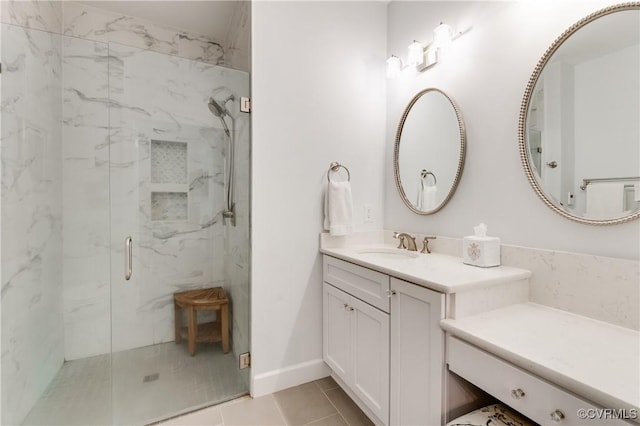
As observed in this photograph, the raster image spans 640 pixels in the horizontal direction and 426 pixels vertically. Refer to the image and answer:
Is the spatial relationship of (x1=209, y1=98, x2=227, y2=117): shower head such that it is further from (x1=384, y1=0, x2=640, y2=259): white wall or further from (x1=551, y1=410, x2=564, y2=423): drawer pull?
(x1=551, y1=410, x2=564, y2=423): drawer pull

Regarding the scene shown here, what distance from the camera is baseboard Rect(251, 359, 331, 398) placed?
181 centimetres

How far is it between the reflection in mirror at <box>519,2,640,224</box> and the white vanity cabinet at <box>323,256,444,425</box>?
27.8 inches

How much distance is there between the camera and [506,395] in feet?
2.89

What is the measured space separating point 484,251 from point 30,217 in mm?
2336

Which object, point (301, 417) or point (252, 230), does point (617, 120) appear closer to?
point (252, 230)

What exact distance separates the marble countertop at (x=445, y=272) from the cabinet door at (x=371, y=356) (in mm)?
→ 225

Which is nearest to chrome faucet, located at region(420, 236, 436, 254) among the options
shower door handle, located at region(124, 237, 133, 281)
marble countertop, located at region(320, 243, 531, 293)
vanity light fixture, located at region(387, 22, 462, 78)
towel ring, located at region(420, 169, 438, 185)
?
marble countertop, located at region(320, 243, 531, 293)

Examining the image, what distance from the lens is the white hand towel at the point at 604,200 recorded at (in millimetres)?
1048

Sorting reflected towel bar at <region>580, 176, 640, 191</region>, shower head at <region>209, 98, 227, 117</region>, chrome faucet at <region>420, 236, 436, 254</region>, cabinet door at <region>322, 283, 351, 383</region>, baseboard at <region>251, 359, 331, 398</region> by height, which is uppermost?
shower head at <region>209, 98, 227, 117</region>

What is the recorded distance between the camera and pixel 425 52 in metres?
1.84

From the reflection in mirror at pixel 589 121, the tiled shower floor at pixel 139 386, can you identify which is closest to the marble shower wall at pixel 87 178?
the tiled shower floor at pixel 139 386

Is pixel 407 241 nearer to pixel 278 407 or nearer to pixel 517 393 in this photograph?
pixel 517 393

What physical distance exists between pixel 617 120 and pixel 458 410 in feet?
3.99

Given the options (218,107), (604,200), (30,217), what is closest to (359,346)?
(604,200)
